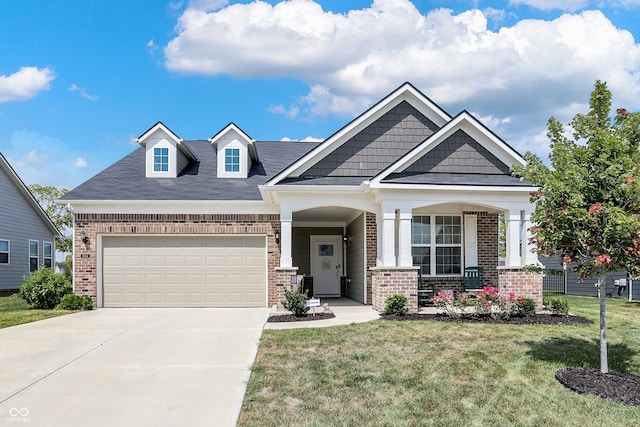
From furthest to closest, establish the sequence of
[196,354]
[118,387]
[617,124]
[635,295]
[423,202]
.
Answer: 1. [635,295]
2. [423,202]
3. [196,354]
4. [617,124]
5. [118,387]

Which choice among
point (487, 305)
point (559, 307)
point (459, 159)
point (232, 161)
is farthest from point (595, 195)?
point (232, 161)

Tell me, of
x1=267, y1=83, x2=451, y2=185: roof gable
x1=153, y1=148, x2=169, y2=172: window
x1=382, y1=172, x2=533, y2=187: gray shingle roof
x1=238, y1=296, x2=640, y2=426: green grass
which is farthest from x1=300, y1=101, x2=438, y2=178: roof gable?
x1=238, y1=296, x2=640, y2=426: green grass

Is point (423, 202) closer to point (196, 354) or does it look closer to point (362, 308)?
point (362, 308)

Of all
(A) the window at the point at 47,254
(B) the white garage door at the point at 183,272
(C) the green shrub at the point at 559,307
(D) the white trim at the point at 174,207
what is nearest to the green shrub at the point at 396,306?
(C) the green shrub at the point at 559,307

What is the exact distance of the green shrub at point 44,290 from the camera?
49.8 feet

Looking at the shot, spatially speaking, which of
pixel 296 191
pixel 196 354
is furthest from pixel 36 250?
pixel 196 354

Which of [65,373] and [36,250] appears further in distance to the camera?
[36,250]

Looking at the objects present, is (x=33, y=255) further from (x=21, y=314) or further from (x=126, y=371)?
(x=126, y=371)

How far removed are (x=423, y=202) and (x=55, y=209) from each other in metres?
31.7

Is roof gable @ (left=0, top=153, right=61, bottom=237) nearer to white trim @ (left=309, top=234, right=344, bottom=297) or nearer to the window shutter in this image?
white trim @ (left=309, top=234, right=344, bottom=297)

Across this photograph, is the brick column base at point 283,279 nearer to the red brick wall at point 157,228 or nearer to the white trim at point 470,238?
the red brick wall at point 157,228

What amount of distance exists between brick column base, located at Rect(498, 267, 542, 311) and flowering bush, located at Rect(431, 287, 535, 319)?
111 cm

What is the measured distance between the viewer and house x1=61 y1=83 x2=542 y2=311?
46.3ft

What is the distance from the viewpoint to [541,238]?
788 cm
